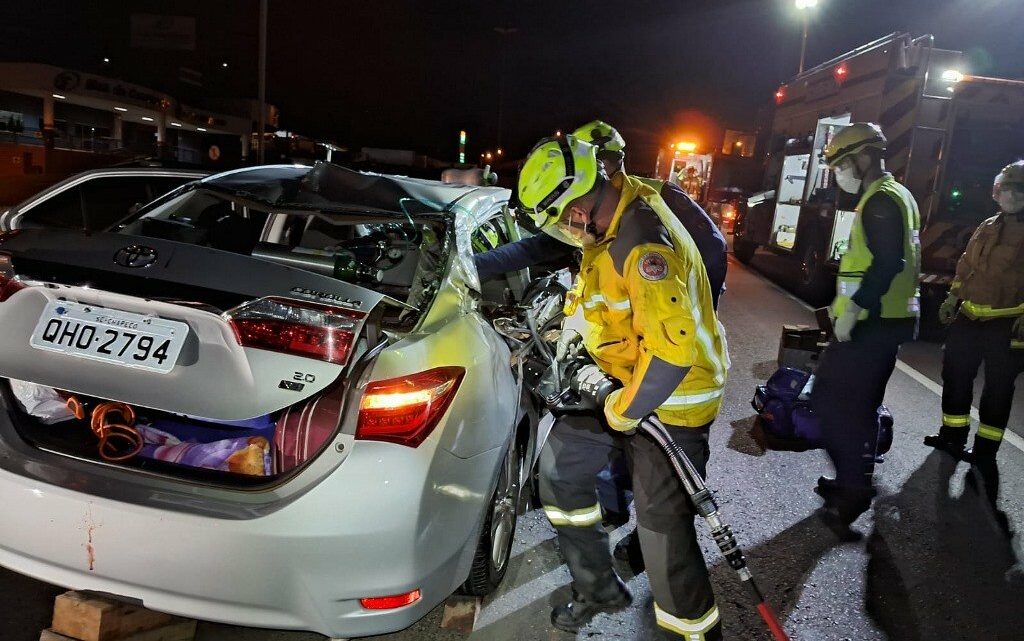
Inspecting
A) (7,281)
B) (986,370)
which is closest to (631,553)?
(7,281)

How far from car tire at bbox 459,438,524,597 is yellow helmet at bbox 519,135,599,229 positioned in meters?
0.90

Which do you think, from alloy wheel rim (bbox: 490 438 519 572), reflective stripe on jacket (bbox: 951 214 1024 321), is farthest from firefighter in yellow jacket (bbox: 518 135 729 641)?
reflective stripe on jacket (bbox: 951 214 1024 321)

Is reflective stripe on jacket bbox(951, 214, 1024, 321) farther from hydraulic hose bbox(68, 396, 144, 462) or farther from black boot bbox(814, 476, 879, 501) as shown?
hydraulic hose bbox(68, 396, 144, 462)

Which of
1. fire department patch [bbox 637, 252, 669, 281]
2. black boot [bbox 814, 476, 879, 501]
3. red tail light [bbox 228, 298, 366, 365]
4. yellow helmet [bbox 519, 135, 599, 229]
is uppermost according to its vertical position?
yellow helmet [bbox 519, 135, 599, 229]

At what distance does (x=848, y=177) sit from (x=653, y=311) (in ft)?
7.59

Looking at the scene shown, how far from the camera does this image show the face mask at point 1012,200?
4582 mm

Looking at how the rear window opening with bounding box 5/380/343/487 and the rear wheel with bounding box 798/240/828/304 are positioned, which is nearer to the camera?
the rear window opening with bounding box 5/380/343/487

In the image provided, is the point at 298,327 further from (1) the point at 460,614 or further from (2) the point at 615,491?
(2) the point at 615,491

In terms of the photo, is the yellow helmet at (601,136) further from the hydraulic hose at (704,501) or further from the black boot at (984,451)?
the black boot at (984,451)

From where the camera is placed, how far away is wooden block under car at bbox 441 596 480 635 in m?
2.70

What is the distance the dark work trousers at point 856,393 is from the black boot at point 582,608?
65.2 inches

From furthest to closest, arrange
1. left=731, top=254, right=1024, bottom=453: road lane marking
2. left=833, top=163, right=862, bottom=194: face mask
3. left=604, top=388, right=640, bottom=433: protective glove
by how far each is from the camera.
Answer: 1. left=731, top=254, right=1024, bottom=453: road lane marking
2. left=833, top=163, right=862, bottom=194: face mask
3. left=604, top=388, right=640, bottom=433: protective glove

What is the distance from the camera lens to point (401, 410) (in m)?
2.12

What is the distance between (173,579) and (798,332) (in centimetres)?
475
